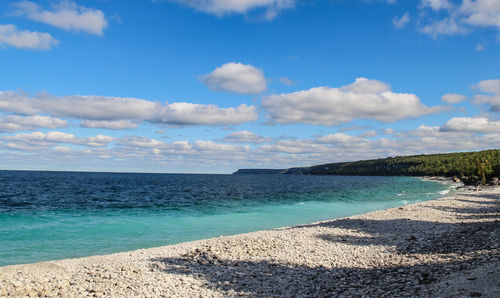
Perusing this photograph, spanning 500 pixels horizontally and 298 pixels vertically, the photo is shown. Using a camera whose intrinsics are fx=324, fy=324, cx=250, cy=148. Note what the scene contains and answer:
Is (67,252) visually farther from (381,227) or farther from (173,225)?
(381,227)

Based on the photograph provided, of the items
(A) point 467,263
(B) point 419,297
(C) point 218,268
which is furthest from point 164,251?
(A) point 467,263

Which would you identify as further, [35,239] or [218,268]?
[35,239]

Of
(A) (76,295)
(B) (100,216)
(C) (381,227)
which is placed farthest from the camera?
(B) (100,216)

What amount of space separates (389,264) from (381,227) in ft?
34.3

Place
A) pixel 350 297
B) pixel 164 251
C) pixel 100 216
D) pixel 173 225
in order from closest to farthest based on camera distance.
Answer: pixel 350 297, pixel 164 251, pixel 173 225, pixel 100 216

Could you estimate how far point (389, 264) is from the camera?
15.7m

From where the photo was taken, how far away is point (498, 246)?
1633 cm

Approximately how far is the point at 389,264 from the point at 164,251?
1288cm

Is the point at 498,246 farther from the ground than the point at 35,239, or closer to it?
farther from the ground

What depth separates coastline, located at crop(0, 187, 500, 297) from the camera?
41.4 feet

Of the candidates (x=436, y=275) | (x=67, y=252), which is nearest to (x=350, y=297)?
(x=436, y=275)

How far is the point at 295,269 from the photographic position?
620 inches

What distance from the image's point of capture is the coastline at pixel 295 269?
12617mm

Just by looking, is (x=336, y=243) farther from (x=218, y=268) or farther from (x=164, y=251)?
(x=164, y=251)
